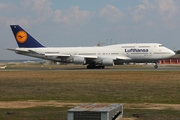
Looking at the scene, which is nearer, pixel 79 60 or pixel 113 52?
pixel 79 60

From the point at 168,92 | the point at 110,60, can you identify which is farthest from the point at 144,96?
the point at 110,60

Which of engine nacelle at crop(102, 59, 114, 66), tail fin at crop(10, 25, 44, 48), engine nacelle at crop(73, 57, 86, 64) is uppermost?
tail fin at crop(10, 25, 44, 48)

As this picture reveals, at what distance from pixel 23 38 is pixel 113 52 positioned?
15755 mm

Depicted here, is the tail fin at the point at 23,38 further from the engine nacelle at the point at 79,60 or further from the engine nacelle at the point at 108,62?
the engine nacelle at the point at 108,62

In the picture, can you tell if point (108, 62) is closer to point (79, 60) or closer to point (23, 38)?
point (79, 60)

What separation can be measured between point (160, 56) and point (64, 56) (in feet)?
49.6

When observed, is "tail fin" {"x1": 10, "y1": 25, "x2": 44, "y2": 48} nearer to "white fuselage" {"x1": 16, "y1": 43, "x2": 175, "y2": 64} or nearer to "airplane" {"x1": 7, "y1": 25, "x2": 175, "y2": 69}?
"airplane" {"x1": 7, "y1": 25, "x2": 175, "y2": 69}

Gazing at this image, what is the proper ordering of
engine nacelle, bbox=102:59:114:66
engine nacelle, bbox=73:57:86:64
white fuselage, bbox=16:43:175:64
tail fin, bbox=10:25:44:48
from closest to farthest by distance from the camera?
engine nacelle, bbox=102:59:114:66
white fuselage, bbox=16:43:175:64
engine nacelle, bbox=73:57:86:64
tail fin, bbox=10:25:44:48

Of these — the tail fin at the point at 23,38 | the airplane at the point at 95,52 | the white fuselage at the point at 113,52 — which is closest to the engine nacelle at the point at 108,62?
the airplane at the point at 95,52

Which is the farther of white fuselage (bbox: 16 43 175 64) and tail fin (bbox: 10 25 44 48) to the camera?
tail fin (bbox: 10 25 44 48)

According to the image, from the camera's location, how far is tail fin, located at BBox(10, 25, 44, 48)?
6306 cm

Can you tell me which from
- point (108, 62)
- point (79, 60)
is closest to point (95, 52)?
point (79, 60)

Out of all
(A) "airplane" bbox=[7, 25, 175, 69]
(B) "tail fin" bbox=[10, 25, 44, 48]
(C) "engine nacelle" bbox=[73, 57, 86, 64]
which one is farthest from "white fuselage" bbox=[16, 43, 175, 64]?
(B) "tail fin" bbox=[10, 25, 44, 48]

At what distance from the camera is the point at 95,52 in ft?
198
